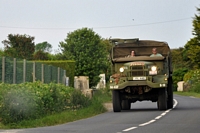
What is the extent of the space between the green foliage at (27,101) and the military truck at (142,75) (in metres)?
3.29

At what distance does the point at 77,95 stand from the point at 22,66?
9.23ft

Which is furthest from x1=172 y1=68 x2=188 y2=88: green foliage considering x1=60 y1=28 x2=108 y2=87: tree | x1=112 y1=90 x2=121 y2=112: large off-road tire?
x1=112 y1=90 x2=121 y2=112: large off-road tire

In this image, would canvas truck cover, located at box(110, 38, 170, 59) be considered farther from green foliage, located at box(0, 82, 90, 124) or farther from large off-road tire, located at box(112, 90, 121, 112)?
green foliage, located at box(0, 82, 90, 124)

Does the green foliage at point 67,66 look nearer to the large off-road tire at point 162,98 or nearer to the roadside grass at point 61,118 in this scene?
the roadside grass at point 61,118

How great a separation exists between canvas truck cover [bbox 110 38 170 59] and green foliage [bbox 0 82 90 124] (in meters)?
5.23

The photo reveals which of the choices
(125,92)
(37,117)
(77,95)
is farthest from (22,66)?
(37,117)

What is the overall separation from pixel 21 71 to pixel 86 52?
38704mm

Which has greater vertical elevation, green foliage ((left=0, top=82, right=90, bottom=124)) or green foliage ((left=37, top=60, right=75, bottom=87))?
green foliage ((left=37, top=60, right=75, bottom=87))

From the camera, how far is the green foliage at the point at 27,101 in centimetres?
1964

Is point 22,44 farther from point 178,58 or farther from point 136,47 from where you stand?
point 178,58

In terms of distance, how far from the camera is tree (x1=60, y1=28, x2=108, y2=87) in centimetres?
6544

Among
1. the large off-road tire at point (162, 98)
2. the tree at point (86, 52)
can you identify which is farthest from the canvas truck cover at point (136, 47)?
the tree at point (86, 52)

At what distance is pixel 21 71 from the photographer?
27703mm

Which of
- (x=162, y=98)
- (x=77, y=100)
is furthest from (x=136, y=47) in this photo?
(x=77, y=100)
